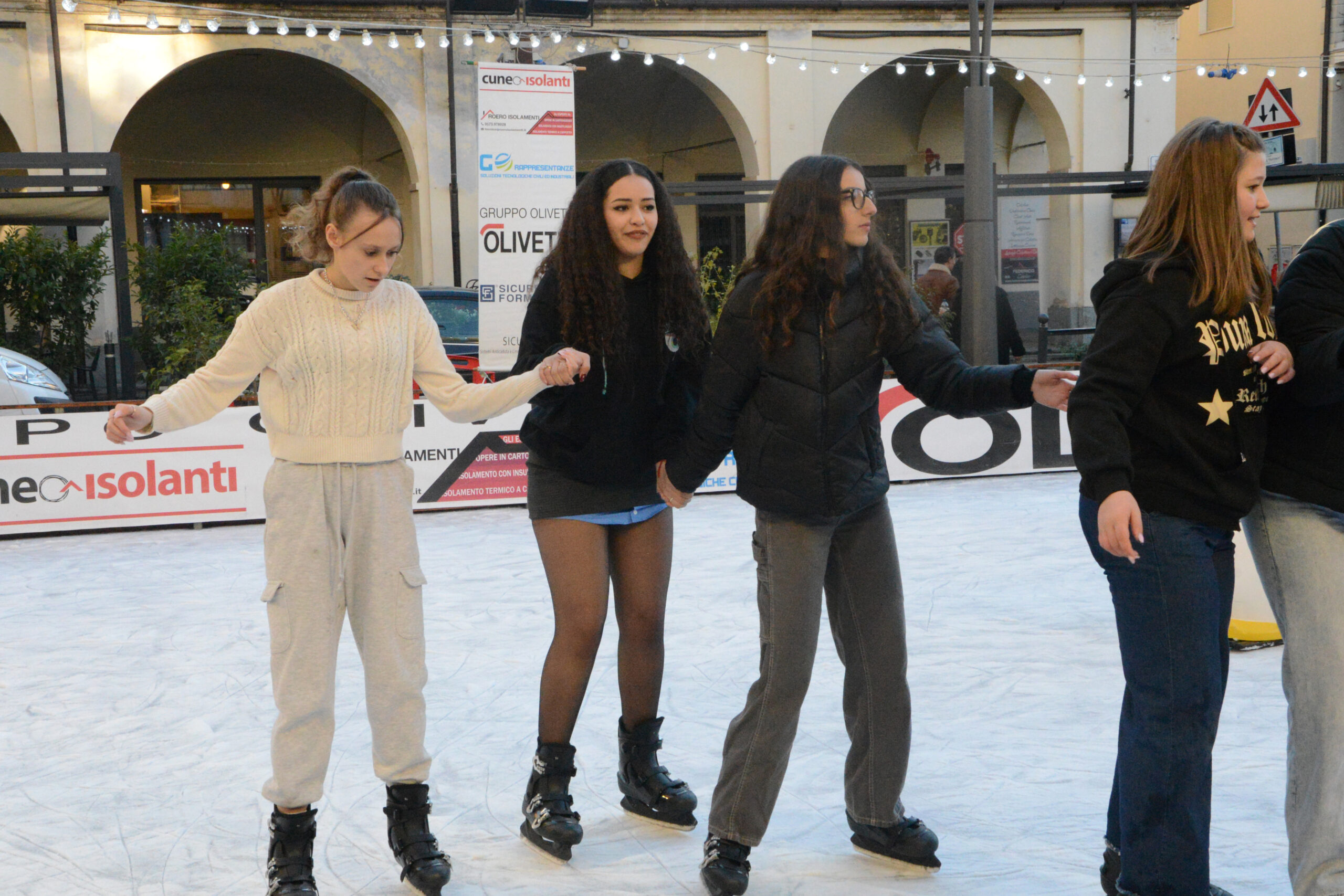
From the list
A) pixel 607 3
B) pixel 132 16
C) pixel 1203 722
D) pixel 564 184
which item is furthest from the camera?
pixel 607 3

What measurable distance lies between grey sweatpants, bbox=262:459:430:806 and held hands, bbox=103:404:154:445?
0.92 ft

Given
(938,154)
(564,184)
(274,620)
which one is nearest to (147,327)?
(564,184)

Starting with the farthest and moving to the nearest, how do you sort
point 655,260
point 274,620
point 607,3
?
point 607,3 → point 655,260 → point 274,620

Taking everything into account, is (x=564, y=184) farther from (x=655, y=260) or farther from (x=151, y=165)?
(x=151, y=165)

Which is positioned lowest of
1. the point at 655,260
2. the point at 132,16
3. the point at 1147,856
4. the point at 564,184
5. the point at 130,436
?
the point at 1147,856

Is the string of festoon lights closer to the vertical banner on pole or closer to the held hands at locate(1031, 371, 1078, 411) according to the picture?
the vertical banner on pole

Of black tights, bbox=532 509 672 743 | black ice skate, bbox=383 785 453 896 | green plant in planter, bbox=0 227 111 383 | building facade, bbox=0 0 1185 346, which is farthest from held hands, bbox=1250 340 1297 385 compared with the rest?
Result: building facade, bbox=0 0 1185 346

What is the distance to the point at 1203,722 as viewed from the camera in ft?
7.75

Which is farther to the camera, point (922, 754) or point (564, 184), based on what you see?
point (564, 184)

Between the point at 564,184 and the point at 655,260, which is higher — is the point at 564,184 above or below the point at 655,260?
above

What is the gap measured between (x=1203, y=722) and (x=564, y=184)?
258 inches

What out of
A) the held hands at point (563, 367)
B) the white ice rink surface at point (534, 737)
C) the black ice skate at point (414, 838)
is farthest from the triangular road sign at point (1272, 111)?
the black ice skate at point (414, 838)

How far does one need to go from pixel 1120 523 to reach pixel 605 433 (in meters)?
1.24

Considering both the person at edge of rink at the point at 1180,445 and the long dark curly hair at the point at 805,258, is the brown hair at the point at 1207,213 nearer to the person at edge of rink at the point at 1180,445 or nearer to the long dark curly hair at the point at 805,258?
the person at edge of rink at the point at 1180,445
